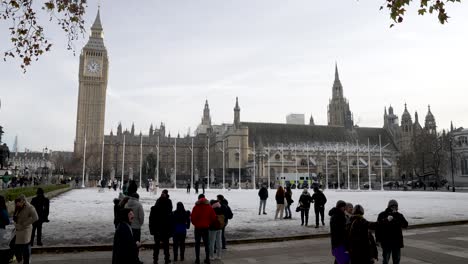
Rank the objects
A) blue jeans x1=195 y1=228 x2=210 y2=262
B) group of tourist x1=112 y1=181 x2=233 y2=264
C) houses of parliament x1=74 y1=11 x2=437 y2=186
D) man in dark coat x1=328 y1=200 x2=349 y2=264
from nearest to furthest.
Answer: man in dark coat x1=328 y1=200 x2=349 y2=264, group of tourist x1=112 y1=181 x2=233 y2=264, blue jeans x1=195 y1=228 x2=210 y2=262, houses of parliament x1=74 y1=11 x2=437 y2=186

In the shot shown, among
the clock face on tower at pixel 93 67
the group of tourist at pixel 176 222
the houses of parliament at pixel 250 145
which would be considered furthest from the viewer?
the clock face on tower at pixel 93 67

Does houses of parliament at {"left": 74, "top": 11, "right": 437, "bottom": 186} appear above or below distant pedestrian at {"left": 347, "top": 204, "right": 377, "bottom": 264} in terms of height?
above

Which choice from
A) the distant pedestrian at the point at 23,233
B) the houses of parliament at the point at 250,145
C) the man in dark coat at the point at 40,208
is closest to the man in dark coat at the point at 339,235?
the distant pedestrian at the point at 23,233

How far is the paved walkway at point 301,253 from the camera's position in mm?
9609

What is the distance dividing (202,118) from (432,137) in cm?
11020

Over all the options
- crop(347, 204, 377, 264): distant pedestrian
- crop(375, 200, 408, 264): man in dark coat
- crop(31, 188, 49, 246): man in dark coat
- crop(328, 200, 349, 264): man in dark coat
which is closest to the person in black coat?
crop(347, 204, 377, 264): distant pedestrian

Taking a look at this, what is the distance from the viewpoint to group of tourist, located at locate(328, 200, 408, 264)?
6.54 meters

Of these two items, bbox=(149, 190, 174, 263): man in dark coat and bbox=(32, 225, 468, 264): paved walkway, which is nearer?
bbox=(149, 190, 174, 263): man in dark coat

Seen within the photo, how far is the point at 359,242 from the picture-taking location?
6.56 metres

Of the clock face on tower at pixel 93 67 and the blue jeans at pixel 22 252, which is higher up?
the clock face on tower at pixel 93 67

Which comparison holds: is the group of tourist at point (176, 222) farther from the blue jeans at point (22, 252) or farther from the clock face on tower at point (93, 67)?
the clock face on tower at point (93, 67)

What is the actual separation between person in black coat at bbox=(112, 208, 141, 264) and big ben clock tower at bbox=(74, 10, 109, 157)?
107739 millimetres

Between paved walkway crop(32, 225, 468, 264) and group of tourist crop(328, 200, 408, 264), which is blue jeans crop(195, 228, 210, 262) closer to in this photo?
paved walkway crop(32, 225, 468, 264)

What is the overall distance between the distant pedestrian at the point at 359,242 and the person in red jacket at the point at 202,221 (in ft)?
12.3
